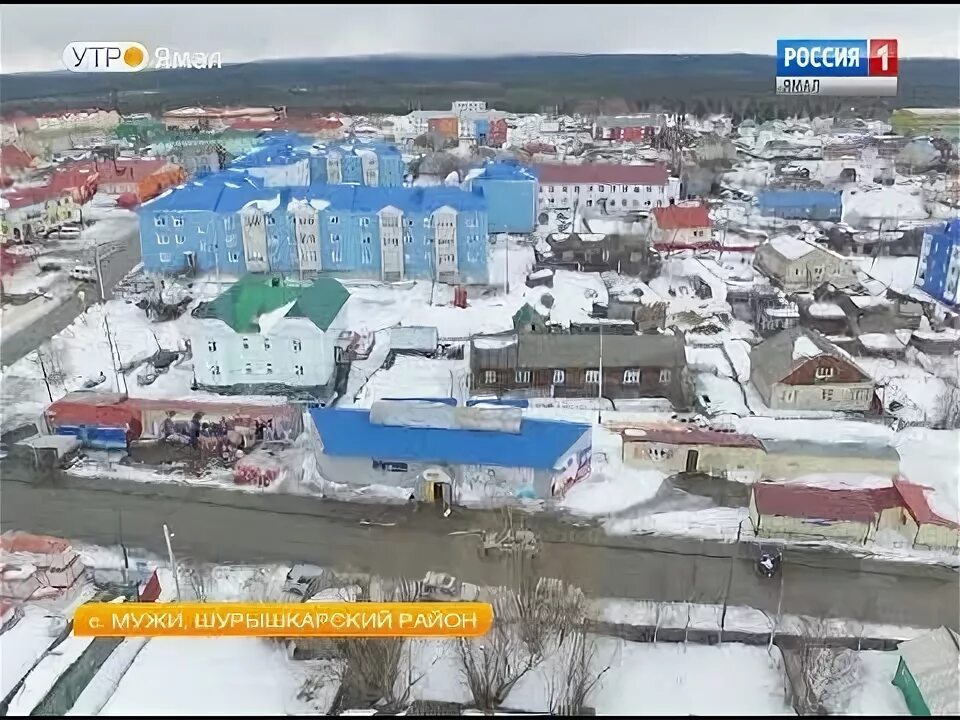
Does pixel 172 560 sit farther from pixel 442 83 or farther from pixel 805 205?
pixel 805 205

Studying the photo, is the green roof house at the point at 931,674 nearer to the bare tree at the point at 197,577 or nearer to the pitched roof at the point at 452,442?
the pitched roof at the point at 452,442

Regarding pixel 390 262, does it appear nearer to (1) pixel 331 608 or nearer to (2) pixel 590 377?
(2) pixel 590 377

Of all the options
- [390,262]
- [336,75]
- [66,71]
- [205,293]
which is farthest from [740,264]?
[66,71]

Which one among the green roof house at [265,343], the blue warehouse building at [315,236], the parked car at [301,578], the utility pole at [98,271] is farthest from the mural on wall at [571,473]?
the utility pole at [98,271]

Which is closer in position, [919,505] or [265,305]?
[919,505]

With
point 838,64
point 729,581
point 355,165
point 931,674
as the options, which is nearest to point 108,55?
point 838,64
